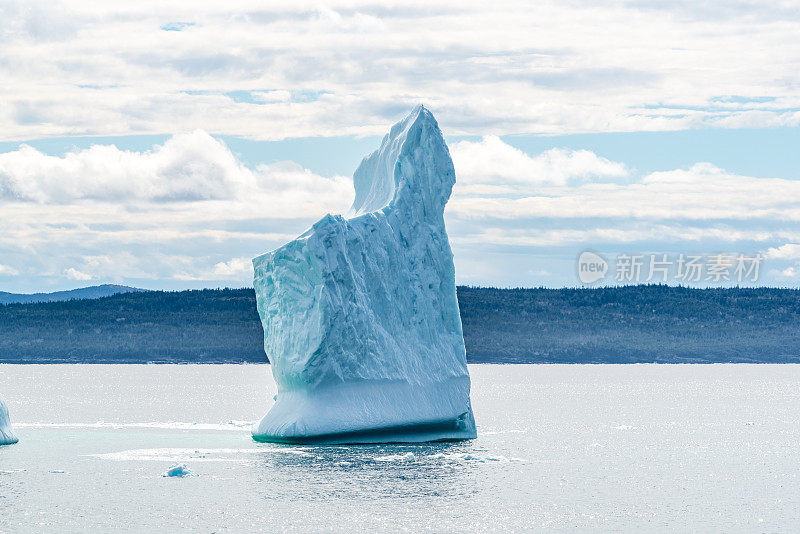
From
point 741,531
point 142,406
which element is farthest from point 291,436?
point 142,406

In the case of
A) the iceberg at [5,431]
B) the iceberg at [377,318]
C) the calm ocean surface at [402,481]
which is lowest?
the calm ocean surface at [402,481]

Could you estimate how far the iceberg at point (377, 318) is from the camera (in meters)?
31.4

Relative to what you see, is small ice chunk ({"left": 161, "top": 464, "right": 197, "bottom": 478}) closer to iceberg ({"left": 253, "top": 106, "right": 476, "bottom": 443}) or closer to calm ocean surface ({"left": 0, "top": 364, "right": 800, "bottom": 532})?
calm ocean surface ({"left": 0, "top": 364, "right": 800, "bottom": 532})

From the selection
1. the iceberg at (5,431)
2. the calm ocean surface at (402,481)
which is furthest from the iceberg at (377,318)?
the iceberg at (5,431)

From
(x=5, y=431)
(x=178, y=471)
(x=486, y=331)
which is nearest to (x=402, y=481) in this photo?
(x=178, y=471)

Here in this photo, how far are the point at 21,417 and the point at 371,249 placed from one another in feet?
89.1

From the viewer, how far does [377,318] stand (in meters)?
32.5

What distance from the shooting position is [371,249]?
107 feet

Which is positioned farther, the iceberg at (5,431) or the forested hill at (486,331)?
the forested hill at (486,331)

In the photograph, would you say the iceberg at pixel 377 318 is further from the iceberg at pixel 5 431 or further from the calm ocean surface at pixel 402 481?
the iceberg at pixel 5 431

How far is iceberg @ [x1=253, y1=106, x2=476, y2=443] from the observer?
3141cm

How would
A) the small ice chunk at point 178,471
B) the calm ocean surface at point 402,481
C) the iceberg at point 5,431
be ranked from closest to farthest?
the calm ocean surface at point 402,481 → the small ice chunk at point 178,471 → the iceberg at point 5,431

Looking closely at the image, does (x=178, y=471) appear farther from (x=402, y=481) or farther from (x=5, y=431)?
(x=5, y=431)

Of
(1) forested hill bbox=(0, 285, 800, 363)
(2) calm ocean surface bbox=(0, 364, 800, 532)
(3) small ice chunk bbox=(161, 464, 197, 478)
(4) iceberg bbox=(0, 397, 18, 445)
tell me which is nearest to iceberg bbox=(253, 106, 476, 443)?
(2) calm ocean surface bbox=(0, 364, 800, 532)
